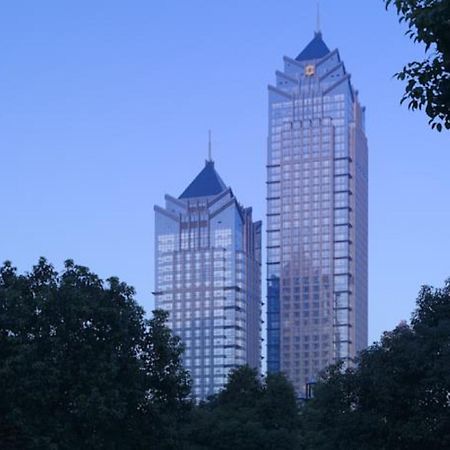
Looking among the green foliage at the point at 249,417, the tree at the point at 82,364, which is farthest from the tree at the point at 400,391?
the green foliage at the point at 249,417

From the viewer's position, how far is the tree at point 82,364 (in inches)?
1502

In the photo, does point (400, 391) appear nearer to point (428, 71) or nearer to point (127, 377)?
point (127, 377)

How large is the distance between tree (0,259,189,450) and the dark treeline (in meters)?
0.04

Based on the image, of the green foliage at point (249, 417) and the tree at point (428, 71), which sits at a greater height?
the tree at point (428, 71)

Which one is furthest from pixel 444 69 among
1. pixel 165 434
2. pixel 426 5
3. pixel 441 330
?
pixel 165 434

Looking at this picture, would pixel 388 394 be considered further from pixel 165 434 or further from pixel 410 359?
pixel 165 434

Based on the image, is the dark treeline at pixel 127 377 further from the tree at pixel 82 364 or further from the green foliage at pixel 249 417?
the green foliage at pixel 249 417

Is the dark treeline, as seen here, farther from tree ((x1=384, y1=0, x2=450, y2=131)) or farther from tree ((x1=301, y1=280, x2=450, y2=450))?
tree ((x1=384, y1=0, x2=450, y2=131))

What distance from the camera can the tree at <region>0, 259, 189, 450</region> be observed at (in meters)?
38.2

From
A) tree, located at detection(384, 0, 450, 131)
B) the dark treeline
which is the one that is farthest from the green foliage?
tree, located at detection(384, 0, 450, 131)

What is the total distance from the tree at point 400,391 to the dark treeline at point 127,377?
4cm

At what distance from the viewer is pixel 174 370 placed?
4181 cm

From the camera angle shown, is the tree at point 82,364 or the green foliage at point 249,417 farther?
the green foliage at point 249,417

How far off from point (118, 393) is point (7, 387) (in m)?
3.88
